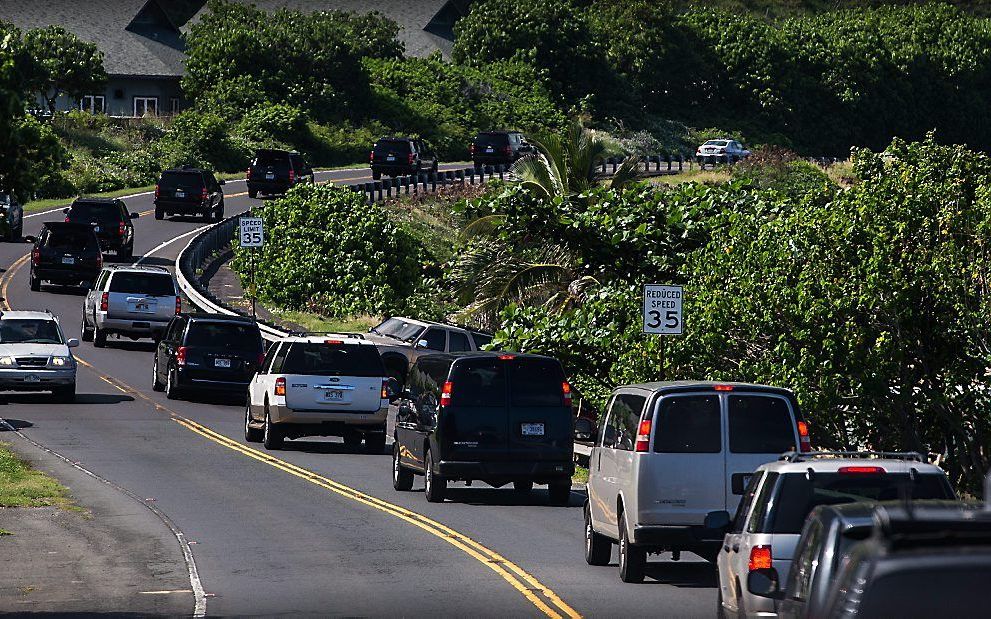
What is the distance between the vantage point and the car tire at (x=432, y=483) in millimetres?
21641

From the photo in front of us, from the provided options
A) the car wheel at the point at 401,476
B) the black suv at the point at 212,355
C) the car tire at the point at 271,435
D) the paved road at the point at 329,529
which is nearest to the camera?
the paved road at the point at 329,529

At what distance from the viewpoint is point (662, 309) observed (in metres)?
24.7

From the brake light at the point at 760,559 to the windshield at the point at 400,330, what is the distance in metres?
25.0

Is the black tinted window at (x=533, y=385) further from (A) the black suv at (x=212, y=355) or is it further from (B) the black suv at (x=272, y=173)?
(B) the black suv at (x=272, y=173)

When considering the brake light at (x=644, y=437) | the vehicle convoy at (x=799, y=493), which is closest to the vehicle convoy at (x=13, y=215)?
the brake light at (x=644, y=437)

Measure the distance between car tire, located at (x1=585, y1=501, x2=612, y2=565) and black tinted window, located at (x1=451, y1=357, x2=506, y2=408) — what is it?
15.0ft

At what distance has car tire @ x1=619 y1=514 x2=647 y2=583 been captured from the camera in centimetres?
1556

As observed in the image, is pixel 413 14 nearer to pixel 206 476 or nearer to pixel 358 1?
pixel 358 1

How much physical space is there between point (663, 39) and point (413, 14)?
1785cm

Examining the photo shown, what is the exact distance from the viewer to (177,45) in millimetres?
107375

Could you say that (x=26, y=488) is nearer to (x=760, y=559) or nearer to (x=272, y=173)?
(x=760, y=559)

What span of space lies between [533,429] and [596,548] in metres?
4.64

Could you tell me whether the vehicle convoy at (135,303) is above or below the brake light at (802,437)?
above

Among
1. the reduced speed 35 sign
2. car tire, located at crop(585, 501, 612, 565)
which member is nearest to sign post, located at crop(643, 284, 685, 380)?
car tire, located at crop(585, 501, 612, 565)
